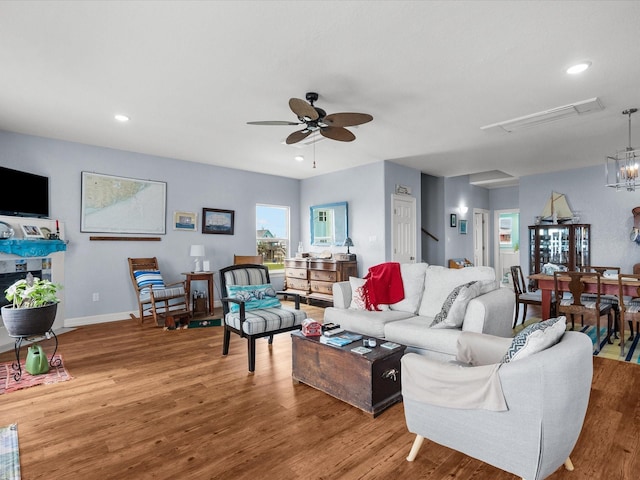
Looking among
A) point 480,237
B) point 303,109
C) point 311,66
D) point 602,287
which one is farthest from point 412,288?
point 480,237

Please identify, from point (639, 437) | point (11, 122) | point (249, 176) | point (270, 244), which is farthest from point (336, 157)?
point (639, 437)

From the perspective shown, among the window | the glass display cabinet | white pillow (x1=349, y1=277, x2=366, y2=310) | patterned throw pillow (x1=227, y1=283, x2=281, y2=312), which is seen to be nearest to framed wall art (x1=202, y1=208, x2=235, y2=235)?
the window

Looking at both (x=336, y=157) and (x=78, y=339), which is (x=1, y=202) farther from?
(x=336, y=157)

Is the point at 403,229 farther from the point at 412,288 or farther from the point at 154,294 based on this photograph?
the point at 154,294

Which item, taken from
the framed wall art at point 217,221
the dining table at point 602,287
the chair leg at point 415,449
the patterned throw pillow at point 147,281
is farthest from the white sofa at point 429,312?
the framed wall art at point 217,221

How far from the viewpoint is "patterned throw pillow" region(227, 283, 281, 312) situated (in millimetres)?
3739

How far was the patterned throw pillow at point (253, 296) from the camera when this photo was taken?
374cm

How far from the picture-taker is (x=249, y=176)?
7105mm

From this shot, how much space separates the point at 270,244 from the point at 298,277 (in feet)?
3.53

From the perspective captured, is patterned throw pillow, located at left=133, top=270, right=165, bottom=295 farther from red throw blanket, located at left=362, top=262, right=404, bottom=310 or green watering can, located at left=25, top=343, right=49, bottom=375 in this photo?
red throw blanket, located at left=362, top=262, right=404, bottom=310

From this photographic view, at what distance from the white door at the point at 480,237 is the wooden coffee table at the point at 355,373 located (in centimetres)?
723

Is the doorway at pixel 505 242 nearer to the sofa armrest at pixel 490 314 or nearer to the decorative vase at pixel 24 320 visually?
the sofa armrest at pixel 490 314

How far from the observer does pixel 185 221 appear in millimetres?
6199

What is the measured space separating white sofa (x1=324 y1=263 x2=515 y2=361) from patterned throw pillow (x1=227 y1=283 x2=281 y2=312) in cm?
67
